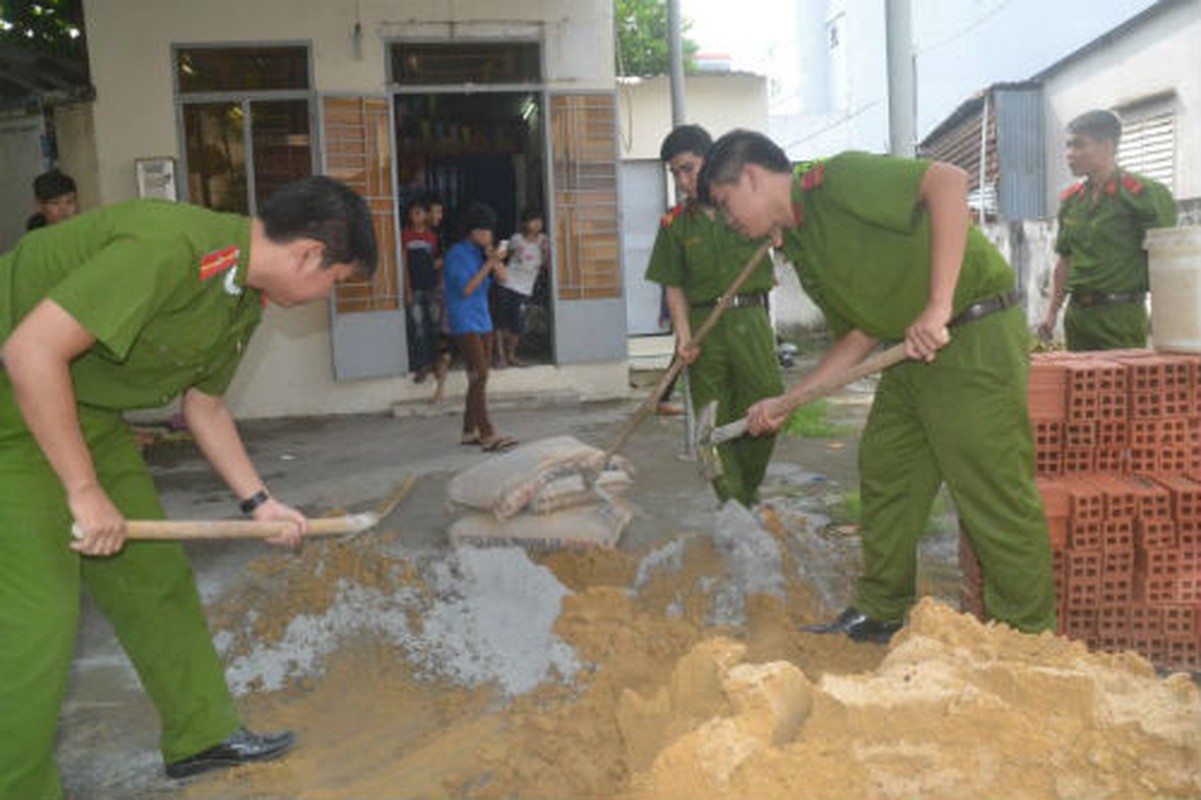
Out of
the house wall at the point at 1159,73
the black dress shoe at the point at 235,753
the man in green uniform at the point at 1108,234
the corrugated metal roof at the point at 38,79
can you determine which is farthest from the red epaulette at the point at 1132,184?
the corrugated metal roof at the point at 38,79

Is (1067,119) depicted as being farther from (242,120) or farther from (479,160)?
(242,120)

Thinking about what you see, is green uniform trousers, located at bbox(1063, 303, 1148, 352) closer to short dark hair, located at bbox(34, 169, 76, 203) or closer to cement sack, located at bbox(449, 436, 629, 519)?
cement sack, located at bbox(449, 436, 629, 519)

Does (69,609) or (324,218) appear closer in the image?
(69,609)

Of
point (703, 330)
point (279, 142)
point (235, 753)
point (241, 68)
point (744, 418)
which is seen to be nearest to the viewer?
point (235, 753)

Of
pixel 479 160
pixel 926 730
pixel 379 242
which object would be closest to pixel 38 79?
pixel 379 242

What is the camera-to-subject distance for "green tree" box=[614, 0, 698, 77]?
22.3 metres

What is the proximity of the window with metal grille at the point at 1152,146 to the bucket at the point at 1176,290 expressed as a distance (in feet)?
23.0

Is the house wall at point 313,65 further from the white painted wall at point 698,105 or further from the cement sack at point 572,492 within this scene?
the white painted wall at point 698,105

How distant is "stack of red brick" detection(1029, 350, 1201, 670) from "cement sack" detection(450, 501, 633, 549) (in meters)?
1.79

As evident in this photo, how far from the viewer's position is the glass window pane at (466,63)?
930 centimetres

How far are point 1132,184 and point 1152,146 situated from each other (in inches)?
238

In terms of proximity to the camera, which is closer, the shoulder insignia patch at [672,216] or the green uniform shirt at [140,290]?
the green uniform shirt at [140,290]

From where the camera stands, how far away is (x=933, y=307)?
300 centimetres

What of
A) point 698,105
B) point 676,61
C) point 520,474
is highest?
point 698,105
